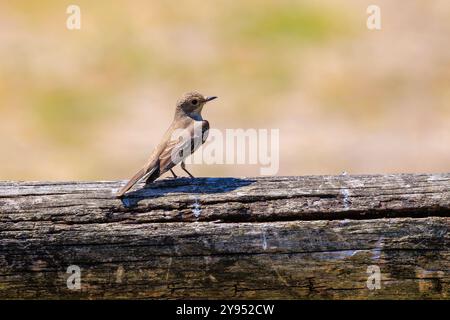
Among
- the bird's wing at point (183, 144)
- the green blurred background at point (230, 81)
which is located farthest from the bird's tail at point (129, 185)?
the green blurred background at point (230, 81)

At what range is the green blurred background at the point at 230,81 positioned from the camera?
1658cm

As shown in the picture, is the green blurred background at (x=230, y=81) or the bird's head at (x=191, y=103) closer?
the bird's head at (x=191, y=103)

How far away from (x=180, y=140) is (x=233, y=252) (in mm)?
2500

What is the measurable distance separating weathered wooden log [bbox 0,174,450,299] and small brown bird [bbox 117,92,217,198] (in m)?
0.97

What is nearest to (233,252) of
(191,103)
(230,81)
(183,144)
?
(183,144)

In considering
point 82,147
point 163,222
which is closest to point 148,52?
point 82,147

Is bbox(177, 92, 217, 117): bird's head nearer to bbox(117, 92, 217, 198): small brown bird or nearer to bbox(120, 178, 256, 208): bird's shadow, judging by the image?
bbox(117, 92, 217, 198): small brown bird

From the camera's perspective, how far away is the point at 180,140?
23.2ft

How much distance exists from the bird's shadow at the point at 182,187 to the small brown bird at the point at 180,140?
1.42ft

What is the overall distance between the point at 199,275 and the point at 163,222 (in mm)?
289

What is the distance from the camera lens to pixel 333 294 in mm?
4668

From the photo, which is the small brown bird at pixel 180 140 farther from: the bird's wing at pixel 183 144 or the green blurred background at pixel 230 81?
the green blurred background at pixel 230 81

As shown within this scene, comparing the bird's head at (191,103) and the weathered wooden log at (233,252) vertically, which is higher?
the bird's head at (191,103)
